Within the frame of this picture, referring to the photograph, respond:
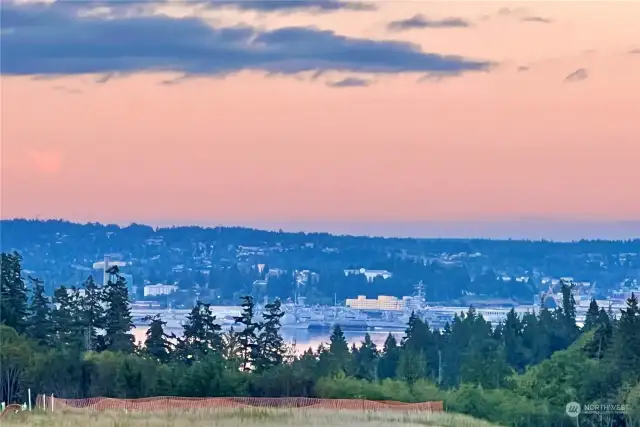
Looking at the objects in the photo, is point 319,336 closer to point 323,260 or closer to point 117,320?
point 117,320

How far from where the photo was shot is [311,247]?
152500 millimetres

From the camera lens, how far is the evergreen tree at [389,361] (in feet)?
226

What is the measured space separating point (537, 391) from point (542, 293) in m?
88.3

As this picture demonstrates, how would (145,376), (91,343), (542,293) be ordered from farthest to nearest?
(542,293) < (91,343) < (145,376)

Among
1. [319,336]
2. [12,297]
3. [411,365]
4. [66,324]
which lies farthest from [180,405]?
[319,336]

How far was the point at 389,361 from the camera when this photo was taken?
235ft

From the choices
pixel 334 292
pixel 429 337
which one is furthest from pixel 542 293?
pixel 429 337

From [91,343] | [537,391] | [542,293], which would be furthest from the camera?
[542,293]

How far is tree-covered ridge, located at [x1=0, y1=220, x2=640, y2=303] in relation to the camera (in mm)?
146250

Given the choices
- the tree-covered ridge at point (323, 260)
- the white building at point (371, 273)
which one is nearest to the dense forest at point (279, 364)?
the tree-covered ridge at point (323, 260)

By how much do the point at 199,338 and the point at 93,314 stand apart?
4798 mm

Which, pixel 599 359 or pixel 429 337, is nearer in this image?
pixel 599 359

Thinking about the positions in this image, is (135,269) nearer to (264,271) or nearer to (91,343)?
(264,271)

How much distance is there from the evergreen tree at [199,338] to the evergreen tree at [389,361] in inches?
353
